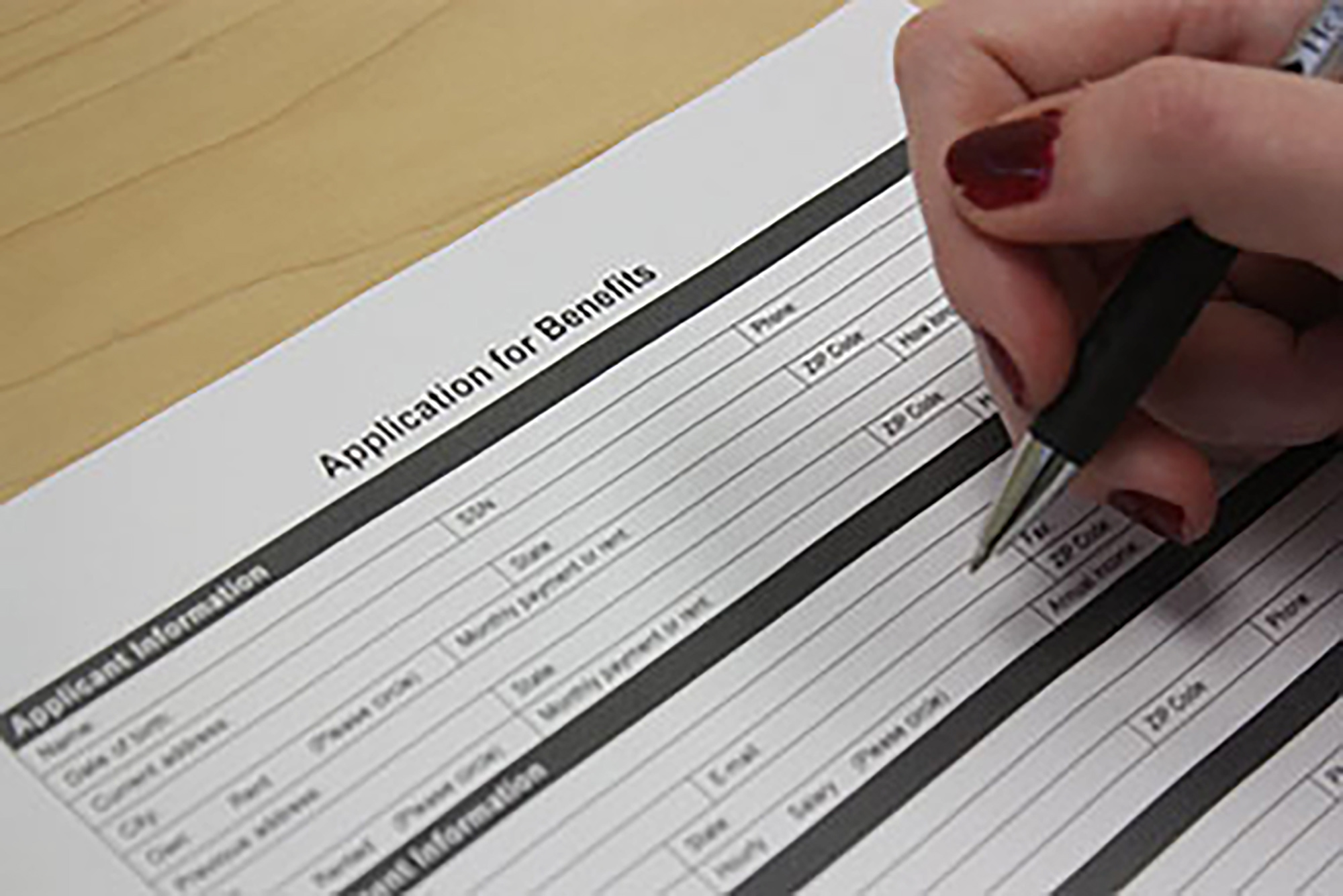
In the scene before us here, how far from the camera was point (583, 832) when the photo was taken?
444mm

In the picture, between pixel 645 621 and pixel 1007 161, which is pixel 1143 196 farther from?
pixel 645 621

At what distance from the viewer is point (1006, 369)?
0.47 meters

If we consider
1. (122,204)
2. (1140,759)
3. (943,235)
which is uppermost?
(122,204)

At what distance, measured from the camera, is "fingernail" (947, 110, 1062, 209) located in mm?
458

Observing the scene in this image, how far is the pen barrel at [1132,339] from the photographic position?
450 mm

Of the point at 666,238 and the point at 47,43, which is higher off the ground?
the point at 47,43

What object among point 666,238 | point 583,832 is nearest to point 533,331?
point 666,238

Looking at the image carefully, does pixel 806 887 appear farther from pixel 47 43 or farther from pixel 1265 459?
pixel 47 43

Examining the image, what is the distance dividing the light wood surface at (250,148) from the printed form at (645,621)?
0.02m

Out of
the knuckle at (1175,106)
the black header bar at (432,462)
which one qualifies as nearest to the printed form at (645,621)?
the black header bar at (432,462)

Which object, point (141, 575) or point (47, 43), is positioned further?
point (47, 43)

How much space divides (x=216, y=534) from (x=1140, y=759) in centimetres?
24

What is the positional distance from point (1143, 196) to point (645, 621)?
16 cm

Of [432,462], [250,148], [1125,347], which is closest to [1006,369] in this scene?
[1125,347]
